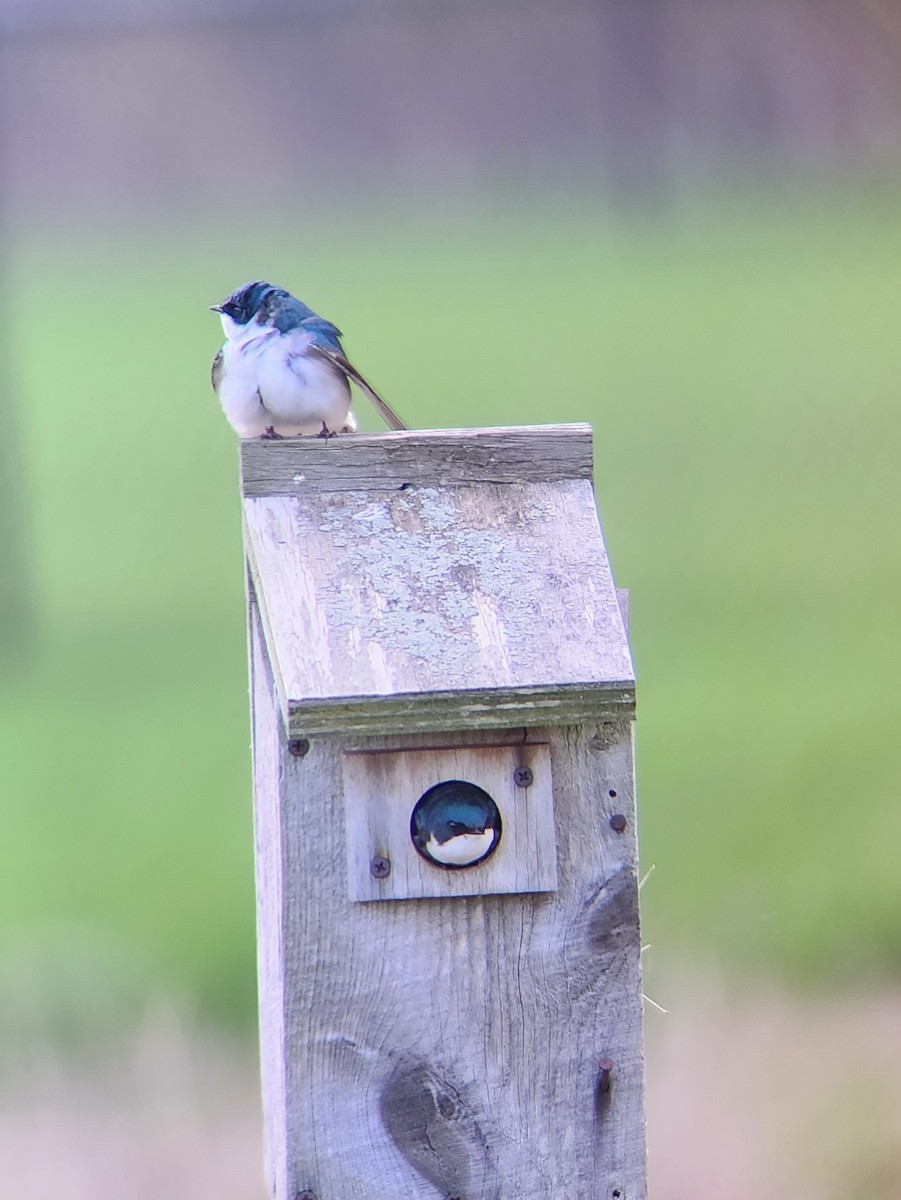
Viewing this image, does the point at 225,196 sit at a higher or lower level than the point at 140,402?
higher

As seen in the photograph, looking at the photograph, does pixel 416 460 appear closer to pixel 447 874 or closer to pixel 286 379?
pixel 447 874

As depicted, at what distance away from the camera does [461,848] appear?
1415mm

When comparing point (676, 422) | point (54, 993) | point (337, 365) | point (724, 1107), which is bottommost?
point (724, 1107)

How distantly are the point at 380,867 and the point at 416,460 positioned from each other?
38 centimetres

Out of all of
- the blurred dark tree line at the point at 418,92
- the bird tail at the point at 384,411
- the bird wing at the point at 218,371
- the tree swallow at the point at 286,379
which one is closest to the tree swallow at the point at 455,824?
the bird tail at the point at 384,411

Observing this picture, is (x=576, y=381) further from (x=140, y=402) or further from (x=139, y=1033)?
(x=139, y=1033)

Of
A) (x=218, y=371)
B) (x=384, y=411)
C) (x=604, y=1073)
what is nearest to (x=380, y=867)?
(x=604, y=1073)

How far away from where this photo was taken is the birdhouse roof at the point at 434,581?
4.45 feet

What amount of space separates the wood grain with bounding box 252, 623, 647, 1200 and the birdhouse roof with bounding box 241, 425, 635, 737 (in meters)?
0.09

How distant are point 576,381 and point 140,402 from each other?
1.27m

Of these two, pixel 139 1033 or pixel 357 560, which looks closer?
pixel 357 560

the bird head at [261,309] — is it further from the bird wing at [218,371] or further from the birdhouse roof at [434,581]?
the birdhouse roof at [434,581]

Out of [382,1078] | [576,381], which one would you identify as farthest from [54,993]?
[382,1078]

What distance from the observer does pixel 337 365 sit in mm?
2268
